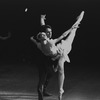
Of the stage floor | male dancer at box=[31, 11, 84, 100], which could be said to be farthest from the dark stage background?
male dancer at box=[31, 11, 84, 100]

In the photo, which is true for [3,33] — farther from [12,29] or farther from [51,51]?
[51,51]

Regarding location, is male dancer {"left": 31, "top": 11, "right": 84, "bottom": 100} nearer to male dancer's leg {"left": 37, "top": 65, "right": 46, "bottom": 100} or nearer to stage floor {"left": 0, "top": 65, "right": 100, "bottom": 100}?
male dancer's leg {"left": 37, "top": 65, "right": 46, "bottom": 100}

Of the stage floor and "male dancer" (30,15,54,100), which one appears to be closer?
"male dancer" (30,15,54,100)

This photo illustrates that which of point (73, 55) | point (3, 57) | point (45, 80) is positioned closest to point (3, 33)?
point (3, 57)

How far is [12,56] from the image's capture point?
611 centimetres

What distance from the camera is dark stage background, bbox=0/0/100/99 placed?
18.1 feet

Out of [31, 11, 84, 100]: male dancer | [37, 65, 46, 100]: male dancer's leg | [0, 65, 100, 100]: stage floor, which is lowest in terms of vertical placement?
[0, 65, 100, 100]: stage floor

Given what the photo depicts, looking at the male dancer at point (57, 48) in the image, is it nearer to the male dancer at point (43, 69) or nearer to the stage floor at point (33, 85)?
the male dancer at point (43, 69)

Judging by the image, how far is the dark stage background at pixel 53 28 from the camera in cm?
553

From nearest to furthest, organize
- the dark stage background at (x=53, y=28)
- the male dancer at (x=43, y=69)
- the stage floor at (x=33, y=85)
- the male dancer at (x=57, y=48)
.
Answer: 1. the male dancer at (x=57, y=48)
2. the male dancer at (x=43, y=69)
3. the stage floor at (x=33, y=85)
4. the dark stage background at (x=53, y=28)

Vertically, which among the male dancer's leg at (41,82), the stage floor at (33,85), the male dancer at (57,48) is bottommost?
the stage floor at (33,85)

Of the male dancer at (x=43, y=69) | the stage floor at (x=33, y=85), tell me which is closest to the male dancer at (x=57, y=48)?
the male dancer at (x=43, y=69)

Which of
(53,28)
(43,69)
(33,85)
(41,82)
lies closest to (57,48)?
(43,69)

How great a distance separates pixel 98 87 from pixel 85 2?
1.43m
